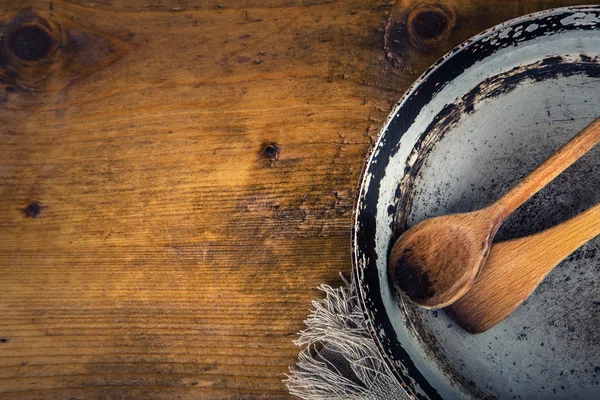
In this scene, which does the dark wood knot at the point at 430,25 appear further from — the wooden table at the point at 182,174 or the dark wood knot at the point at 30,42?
the dark wood knot at the point at 30,42

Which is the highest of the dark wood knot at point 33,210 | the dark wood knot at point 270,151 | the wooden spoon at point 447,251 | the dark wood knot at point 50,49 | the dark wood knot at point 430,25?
the dark wood knot at point 50,49

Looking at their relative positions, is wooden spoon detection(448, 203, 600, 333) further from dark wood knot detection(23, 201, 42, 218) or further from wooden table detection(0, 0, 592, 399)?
dark wood knot detection(23, 201, 42, 218)

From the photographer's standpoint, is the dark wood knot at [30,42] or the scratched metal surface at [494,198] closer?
the scratched metal surface at [494,198]

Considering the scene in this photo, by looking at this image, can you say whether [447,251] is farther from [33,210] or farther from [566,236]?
[33,210]

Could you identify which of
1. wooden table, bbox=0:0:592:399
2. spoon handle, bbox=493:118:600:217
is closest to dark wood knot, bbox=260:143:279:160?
wooden table, bbox=0:0:592:399

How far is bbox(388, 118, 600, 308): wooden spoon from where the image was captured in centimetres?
56

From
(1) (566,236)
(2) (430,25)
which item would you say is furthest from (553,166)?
(2) (430,25)

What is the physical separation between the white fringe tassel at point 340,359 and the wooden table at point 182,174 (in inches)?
1.1

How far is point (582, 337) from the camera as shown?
A: 2.01ft

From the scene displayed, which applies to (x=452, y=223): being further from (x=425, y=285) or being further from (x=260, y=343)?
(x=260, y=343)

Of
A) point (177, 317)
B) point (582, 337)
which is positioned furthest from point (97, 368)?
point (582, 337)

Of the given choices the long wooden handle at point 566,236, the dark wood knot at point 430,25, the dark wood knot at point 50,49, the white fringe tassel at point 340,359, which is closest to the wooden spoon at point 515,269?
the long wooden handle at point 566,236

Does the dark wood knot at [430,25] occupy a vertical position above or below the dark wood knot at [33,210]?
above

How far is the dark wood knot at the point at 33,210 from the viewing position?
28.8 inches
